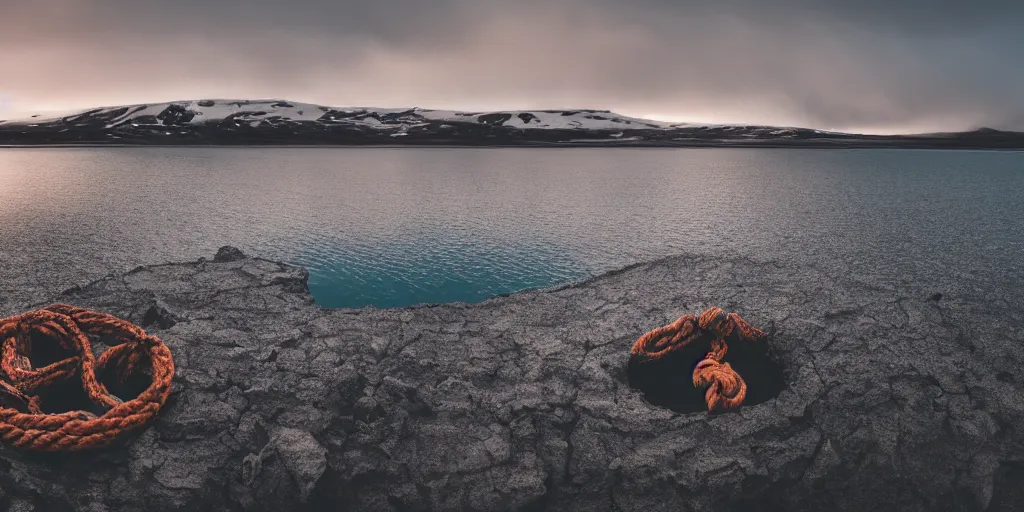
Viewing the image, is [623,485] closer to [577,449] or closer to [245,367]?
[577,449]

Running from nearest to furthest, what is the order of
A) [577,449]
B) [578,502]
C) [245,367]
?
[578,502] → [577,449] → [245,367]

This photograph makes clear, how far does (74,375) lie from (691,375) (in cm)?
665

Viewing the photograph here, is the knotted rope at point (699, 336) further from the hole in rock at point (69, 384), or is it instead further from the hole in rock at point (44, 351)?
the hole in rock at point (44, 351)

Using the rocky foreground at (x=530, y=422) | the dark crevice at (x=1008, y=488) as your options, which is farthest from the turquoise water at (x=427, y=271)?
the dark crevice at (x=1008, y=488)

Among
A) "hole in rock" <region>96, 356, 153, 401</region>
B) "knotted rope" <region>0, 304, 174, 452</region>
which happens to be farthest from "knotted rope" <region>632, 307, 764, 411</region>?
"hole in rock" <region>96, 356, 153, 401</region>

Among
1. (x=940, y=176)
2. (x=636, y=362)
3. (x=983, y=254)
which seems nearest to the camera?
(x=636, y=362)

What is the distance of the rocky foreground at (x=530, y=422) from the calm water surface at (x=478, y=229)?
2.64 metres

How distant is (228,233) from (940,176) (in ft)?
127

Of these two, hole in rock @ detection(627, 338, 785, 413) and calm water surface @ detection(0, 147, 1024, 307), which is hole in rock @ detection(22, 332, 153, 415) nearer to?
calm water surface @ detection(0, 147, 1024, 307)

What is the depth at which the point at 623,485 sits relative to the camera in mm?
4547

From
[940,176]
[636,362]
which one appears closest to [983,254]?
[636,362]

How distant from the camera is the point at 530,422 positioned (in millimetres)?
5148

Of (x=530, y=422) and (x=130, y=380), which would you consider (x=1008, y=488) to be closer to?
(x=530, y=422)

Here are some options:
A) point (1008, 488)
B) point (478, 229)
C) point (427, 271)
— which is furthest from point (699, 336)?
point (478, 229)
